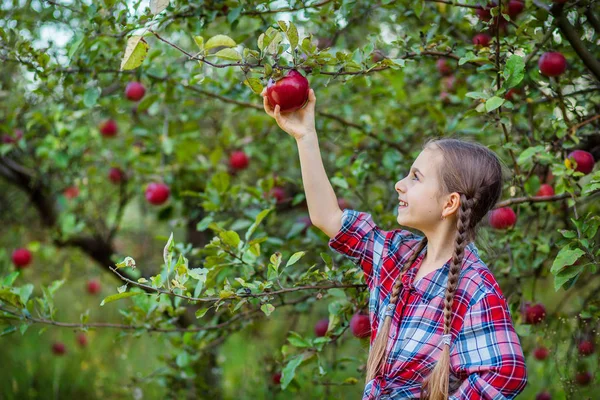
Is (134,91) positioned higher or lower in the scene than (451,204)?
higher

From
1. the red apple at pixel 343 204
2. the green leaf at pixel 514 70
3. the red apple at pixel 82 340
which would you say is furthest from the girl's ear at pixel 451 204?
the red apple at pixel 82 340

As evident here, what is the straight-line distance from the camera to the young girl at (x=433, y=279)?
4.30 ft

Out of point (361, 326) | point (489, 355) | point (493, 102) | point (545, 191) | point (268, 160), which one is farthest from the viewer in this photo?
point (268, 160)

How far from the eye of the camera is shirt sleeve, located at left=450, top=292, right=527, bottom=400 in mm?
1267

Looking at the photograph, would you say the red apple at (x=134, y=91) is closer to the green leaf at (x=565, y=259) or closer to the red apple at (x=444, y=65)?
the red apple at (x=444, y=65)

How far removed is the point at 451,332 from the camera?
1.36 meters

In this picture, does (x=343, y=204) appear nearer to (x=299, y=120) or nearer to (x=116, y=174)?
(x=299, y=120)

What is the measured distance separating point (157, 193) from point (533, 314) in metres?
1.75

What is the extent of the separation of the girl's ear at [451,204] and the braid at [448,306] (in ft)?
0.03

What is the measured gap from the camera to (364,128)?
255 cm

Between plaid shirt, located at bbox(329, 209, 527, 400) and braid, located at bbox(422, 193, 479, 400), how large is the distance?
0.03 metres

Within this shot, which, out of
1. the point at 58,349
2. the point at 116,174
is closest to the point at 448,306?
the point at 116,174

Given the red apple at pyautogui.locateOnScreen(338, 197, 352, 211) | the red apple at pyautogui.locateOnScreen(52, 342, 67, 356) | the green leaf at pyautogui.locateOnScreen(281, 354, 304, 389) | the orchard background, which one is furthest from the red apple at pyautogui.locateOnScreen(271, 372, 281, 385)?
the red apple at pyautogui.locateOnScreen(52, 342, 67, 356)

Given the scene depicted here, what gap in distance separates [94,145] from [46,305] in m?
2.03
